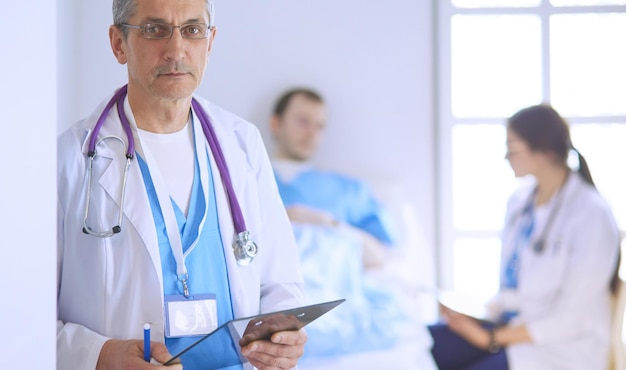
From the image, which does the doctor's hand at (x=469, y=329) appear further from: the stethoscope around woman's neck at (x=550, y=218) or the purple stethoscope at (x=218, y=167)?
the purple stethoscope at (x=218, y=167)

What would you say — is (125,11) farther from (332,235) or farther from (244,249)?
(332,235)

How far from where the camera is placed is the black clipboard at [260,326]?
3.29ft

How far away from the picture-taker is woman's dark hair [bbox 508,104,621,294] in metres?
2.58

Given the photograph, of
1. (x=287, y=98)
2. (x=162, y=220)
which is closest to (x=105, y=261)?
(x=162, y=220)

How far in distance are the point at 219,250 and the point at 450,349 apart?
170 centimetres

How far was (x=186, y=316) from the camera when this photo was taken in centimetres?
113

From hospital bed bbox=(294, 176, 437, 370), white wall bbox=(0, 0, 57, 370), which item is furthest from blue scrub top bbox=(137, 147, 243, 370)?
hospital bed bbox=(294, 176, 437, 370)

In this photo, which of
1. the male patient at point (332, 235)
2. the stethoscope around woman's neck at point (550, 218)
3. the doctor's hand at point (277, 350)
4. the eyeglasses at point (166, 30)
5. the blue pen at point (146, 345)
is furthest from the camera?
the stethoscope around woman's neck at point (550, 218)

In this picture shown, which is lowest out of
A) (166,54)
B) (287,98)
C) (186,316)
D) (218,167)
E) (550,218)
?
(186,316)

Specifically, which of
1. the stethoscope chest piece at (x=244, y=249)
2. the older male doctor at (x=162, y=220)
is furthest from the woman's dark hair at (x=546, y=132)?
the stethoscope chest piece at (x=244, y=249)

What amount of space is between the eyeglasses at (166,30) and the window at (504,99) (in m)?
2.12

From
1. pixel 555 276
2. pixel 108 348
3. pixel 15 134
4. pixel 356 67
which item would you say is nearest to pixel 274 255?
pixel 108 348

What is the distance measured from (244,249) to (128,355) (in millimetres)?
253

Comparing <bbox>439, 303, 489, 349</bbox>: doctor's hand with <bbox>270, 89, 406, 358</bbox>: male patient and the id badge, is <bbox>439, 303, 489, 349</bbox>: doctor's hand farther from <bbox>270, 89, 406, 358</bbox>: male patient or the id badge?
the id badge
